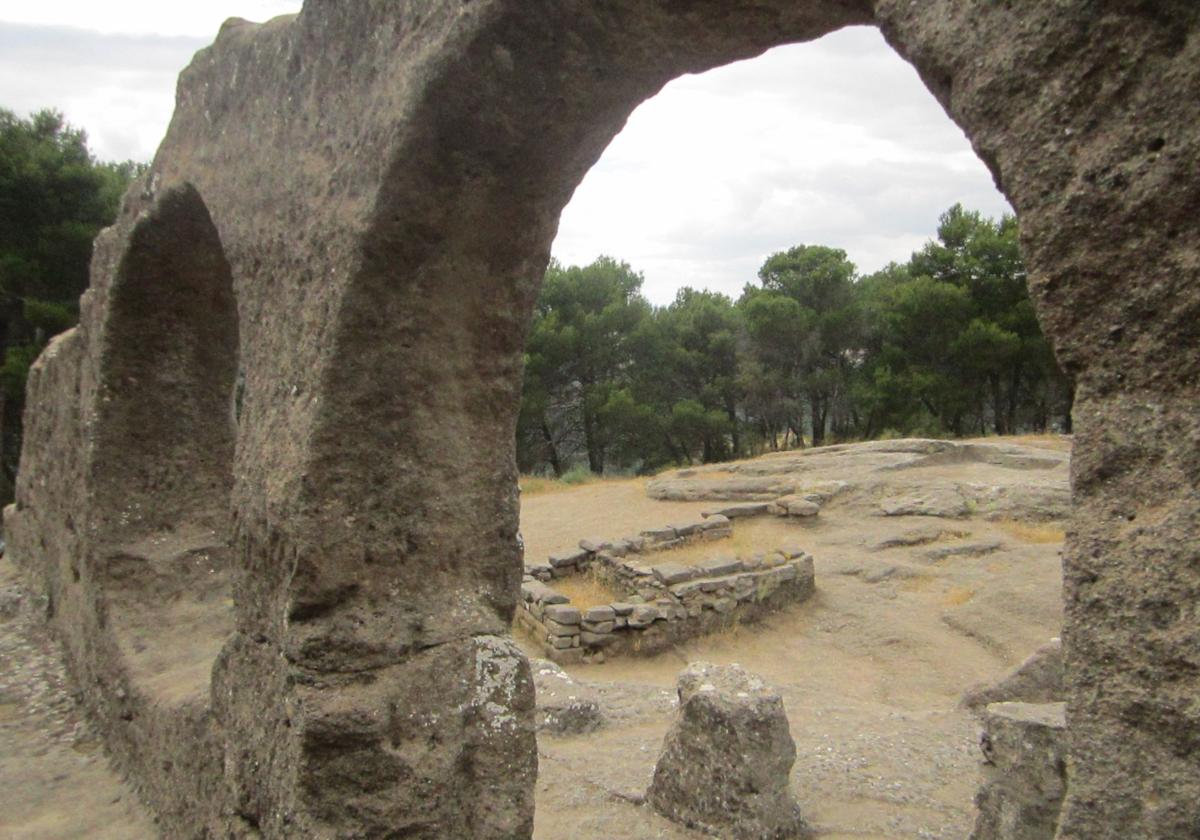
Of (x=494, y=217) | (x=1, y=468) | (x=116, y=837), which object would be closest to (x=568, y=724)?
(x=116, y=837)

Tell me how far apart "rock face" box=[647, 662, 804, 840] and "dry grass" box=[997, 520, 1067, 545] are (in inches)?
306

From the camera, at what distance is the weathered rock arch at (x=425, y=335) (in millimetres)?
1325

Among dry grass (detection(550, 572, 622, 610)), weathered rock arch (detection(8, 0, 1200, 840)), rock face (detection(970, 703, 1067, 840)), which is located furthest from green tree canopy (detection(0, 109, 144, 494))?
rock face (detection(970, 703, 1067, 840))

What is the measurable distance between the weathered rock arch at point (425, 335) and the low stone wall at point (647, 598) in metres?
4.99

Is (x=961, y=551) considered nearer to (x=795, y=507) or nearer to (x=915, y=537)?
(x=915, y=537)

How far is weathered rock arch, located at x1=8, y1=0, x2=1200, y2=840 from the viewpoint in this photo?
4.35 ft

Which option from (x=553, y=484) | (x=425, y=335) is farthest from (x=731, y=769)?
(x=553, y=484)

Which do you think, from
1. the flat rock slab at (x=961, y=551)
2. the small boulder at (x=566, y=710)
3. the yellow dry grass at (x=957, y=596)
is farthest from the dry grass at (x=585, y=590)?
the flat rock slab at (x=961, y=551)

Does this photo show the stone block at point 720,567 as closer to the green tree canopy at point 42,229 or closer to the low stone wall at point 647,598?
the low stone wall at point 647,598

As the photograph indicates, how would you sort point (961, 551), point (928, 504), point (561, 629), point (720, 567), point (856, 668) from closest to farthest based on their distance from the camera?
point (856, 668) < point (561, 629) < point (720, 567) < point (961, 551) < point (928, 504)

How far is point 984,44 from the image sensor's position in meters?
1.37

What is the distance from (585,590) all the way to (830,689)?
3.00 meters

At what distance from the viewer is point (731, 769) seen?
4.04m

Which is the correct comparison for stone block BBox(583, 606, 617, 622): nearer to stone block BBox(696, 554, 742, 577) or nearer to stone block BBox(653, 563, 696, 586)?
stone block BBox(653, 563, 696, 586)
